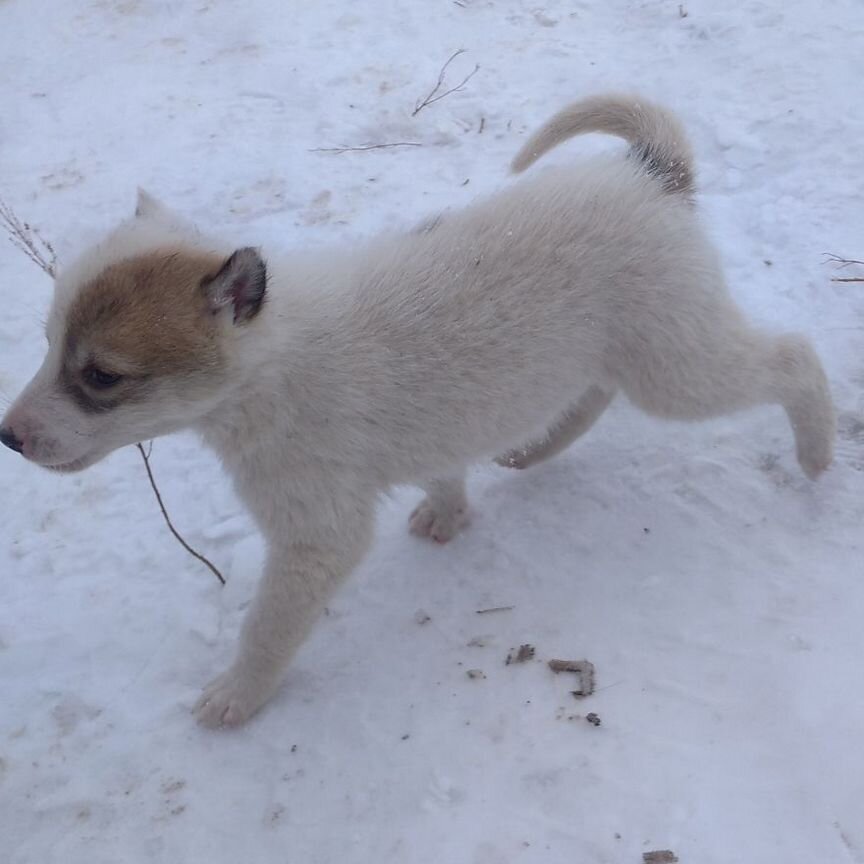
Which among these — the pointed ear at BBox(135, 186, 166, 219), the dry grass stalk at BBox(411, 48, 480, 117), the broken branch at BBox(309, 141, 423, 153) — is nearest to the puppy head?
the pointed ear at BBox(135, 186, 166, 219)

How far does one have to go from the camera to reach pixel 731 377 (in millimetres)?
3008

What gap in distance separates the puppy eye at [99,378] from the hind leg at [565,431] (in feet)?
5.30

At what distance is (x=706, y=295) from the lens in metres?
2.89

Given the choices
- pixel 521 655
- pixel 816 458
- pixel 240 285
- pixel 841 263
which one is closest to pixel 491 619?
pixel 521 655

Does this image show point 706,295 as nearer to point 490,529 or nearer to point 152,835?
point 490,529

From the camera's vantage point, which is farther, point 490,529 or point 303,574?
point 490,529

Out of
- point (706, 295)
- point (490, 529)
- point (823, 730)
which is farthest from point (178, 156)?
point (823, 730)

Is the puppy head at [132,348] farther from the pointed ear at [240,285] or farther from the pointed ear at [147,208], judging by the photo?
the pointed ear at [147,208]

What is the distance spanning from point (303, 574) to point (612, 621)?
1.04 metres

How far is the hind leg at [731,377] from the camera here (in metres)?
2.90

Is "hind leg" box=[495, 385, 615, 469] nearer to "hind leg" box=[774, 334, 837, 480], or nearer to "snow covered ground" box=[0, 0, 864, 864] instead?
"snow covered ground" box=[0, 0, 864, 864]

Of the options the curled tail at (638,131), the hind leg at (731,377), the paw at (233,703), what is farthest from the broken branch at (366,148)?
the paw at (233,703)

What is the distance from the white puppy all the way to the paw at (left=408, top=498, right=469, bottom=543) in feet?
0.92

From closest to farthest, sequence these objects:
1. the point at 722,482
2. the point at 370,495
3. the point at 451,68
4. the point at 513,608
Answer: the point at 370,495 → the point at 513,608 → the point at 722,482 → the point at 451,68
